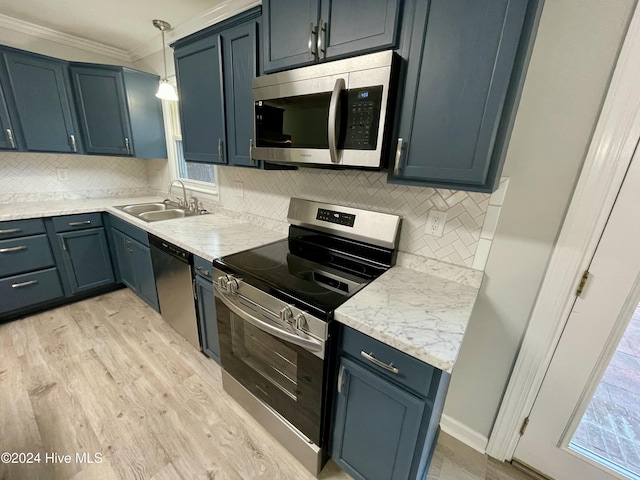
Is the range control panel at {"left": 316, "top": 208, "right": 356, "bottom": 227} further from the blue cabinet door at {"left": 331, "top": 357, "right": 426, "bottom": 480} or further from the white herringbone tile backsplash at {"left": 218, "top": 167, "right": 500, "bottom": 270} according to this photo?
the blue cabinet door at {"left": 331, "top": 357, "right": 426, "bottom": 480}

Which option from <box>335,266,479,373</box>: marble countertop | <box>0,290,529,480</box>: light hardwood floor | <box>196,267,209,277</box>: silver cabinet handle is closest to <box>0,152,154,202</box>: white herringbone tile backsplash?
<box>0,290,529,480</box>: light hardwood floor

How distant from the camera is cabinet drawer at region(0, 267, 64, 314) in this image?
87.4 inches

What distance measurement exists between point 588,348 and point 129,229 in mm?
3127

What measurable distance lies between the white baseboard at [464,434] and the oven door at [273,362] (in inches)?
32.7

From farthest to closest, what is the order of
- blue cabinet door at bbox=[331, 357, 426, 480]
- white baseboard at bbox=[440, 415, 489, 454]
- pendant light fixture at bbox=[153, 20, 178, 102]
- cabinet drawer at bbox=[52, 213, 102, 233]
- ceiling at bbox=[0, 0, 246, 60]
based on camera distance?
cabinet drawer at bbox=[52, 213, 102, 233], pendant light fixture at bbox=[153, 20, 178, 102], ceiling at bbox=[0, 0, 246, 60], white baseboard at bbox=[440, 415, 489, 454], blue cabinet door at bbox=[331, 357, 426, 480]

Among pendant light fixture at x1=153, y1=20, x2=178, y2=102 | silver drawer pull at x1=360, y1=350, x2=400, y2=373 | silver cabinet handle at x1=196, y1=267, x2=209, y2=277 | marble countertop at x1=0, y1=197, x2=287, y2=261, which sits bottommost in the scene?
silver cabinet handle at x1=196, y1=267, x2=209, y2=277

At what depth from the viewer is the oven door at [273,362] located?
1.12 metres

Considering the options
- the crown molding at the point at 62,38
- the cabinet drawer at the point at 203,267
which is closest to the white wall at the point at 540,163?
the cabinet drawer at the point at 203,267

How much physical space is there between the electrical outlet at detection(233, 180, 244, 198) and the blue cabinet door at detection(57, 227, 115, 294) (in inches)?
59.4

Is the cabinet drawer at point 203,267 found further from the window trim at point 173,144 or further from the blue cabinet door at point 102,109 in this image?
the blue cabinet door at point 102,109

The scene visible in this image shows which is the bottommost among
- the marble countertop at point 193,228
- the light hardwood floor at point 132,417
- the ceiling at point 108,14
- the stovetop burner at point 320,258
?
the light hardwood floor at point 132,417

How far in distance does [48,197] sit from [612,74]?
4245 mm

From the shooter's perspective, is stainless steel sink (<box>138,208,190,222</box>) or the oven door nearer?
the oven door

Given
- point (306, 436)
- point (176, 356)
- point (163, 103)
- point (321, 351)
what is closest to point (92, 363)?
point (176, 356)
